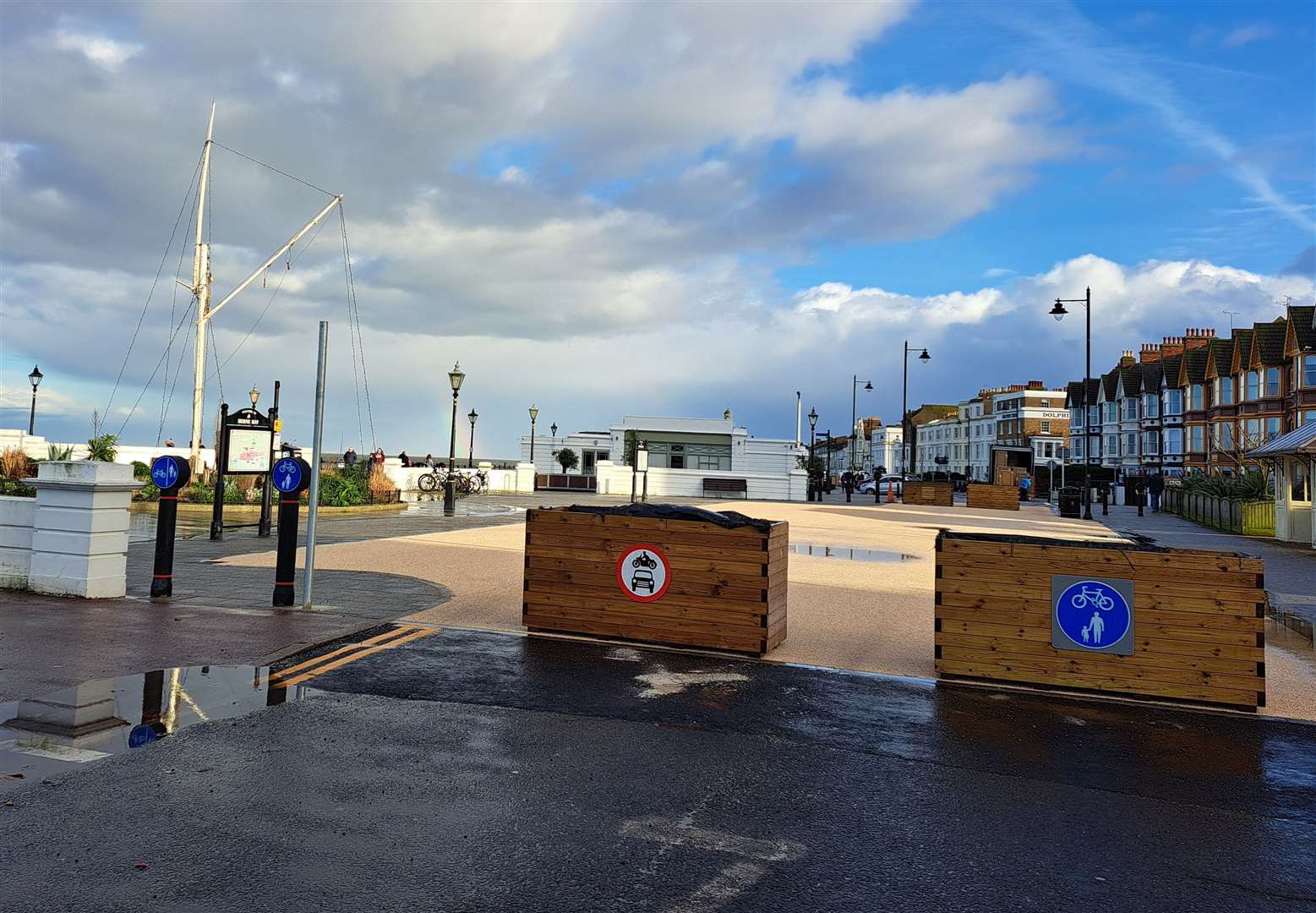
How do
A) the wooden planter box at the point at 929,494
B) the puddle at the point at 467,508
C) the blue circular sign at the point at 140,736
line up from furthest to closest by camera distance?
the wooden planter box at the point at 929,494
the puddle at the point at 467,508
the blue circular sign at the point at 140,736

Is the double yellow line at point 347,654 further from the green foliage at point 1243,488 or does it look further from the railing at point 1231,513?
the green foliage at point 1243,488

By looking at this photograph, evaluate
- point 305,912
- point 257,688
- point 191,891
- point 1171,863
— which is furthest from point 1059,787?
point 257,688

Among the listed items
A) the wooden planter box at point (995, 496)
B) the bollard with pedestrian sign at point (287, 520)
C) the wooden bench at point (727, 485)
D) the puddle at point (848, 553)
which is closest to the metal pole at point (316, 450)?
the bollard with pedestrian sign at point (287, 520)

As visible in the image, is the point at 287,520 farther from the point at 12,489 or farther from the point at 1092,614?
the point at 12,489

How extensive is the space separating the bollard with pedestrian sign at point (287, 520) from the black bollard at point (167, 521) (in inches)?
49.1

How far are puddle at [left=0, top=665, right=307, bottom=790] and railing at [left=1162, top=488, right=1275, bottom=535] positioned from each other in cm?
2848

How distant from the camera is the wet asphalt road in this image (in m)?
3.77

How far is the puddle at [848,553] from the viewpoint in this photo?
1748 cm

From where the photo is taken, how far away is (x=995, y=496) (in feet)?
132

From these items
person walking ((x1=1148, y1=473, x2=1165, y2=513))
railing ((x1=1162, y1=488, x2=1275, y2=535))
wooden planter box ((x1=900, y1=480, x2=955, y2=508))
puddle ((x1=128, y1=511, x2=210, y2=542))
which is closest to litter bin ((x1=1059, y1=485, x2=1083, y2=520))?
railing ((x1=1162, y1=488, x2=1275, y2=535))

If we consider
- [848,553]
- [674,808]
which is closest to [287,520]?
[674,808]

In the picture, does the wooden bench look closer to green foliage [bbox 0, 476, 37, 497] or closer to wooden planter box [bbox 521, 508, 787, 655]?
green foliage [bbox 0, 476, 37, 497]

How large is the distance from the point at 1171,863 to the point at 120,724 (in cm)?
617

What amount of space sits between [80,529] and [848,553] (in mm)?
13508
